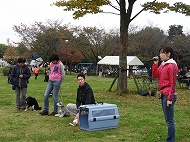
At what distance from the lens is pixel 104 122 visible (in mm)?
6438

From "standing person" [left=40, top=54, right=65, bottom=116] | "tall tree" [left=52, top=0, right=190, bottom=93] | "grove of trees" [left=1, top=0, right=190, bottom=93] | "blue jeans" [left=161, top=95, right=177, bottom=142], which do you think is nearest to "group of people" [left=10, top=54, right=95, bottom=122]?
"standing person" [left=40, top=54, right=65, bottom=116]

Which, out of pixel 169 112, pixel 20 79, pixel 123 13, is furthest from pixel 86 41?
pixel 169 112

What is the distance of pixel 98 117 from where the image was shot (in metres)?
6.34

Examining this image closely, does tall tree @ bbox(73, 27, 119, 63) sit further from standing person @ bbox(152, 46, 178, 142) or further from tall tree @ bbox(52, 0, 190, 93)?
standing person @ bbox(152, 46, 178, 142)

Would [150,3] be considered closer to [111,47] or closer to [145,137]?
[145,137]

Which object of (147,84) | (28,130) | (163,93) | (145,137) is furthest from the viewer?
(147,84)

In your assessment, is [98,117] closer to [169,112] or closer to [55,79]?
[169,112]

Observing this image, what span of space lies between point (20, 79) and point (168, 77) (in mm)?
5117

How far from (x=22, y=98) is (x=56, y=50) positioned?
104 ft

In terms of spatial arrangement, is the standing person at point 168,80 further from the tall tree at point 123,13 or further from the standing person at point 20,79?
the tall tree at point 123,13

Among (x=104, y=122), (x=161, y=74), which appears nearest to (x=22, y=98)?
(x=104, y=122)

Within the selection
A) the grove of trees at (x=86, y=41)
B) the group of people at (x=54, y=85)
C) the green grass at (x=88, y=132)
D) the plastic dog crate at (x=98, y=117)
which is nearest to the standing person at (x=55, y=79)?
the group of people at (x=54, y=85)

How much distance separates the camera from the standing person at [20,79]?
29.4 feet

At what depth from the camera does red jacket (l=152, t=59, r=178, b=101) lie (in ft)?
16.1
